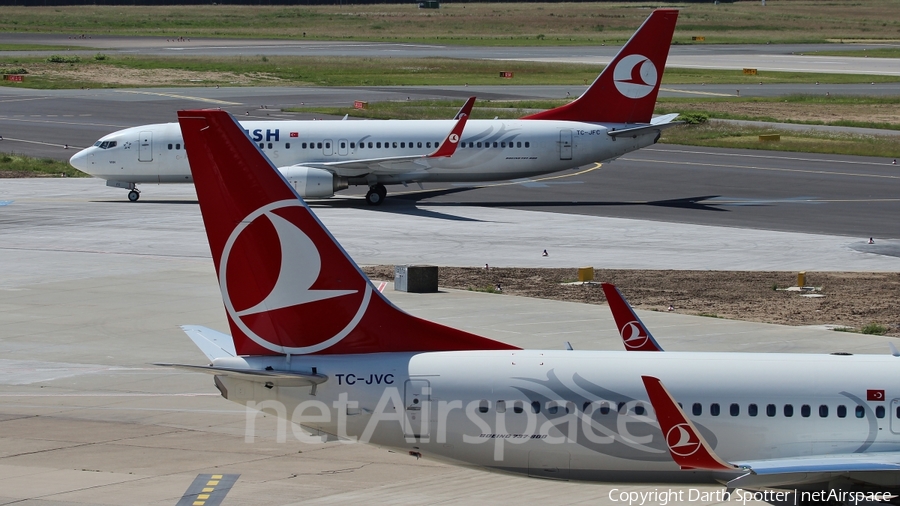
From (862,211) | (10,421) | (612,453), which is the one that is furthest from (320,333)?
(862,211)

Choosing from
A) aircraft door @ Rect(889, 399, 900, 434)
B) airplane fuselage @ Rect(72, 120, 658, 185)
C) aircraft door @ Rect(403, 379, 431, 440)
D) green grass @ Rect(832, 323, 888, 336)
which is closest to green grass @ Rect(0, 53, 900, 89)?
airplane fuselage @ Rect(72, 120, 658, 185)

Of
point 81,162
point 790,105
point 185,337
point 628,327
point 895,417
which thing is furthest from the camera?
point 790,105

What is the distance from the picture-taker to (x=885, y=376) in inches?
680

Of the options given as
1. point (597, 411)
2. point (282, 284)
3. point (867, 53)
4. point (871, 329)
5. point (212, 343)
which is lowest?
point (871, 329)

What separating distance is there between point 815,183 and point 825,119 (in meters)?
30.4

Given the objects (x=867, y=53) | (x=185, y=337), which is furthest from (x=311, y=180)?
(x=867, y=53)

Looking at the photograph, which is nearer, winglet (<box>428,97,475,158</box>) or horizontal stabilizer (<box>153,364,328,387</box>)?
horizontal stabilizer (<box>153,364,328,387</box>)

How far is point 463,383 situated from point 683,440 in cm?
345

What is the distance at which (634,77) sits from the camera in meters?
57.5

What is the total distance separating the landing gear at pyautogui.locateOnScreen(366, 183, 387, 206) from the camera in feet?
185

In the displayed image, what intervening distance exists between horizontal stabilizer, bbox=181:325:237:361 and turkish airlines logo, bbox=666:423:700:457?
698 centimetres

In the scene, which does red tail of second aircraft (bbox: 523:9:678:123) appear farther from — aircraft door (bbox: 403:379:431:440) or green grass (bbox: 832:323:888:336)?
aircraft door (bbox: 403:379:431:440)

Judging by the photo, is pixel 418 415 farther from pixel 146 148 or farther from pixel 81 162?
pixel 81 162

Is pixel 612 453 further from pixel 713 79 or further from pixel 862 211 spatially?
pixel 713 79
